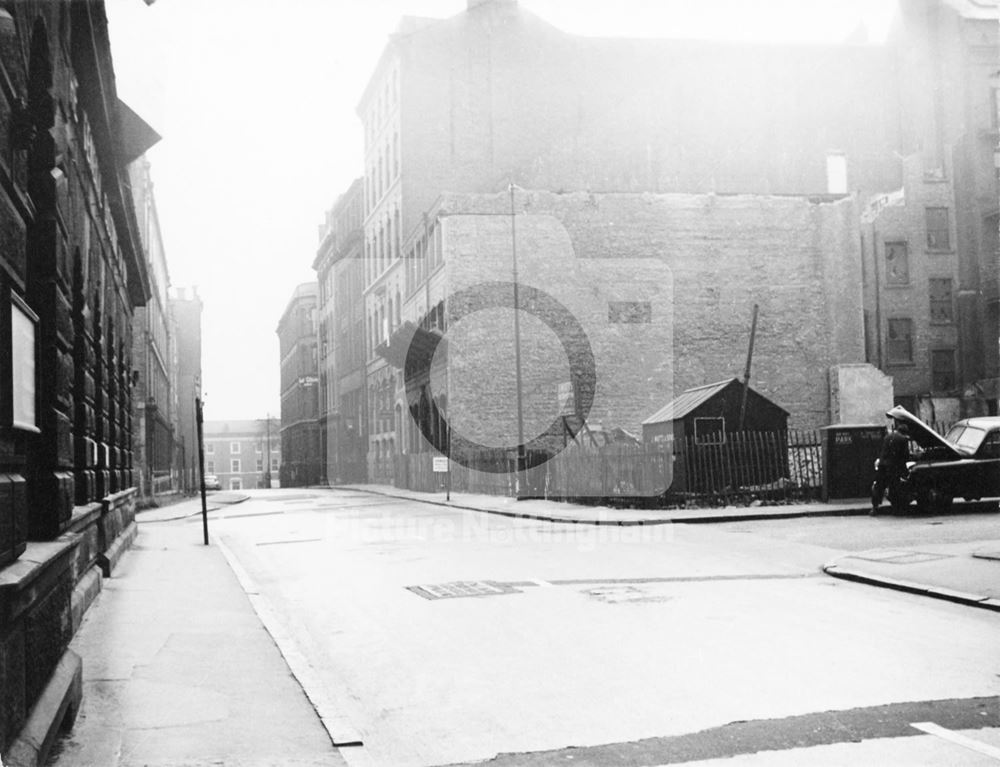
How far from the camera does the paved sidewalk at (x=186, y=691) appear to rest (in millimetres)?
5195

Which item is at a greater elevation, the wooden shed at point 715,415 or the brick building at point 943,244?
the brick building at point 943,244

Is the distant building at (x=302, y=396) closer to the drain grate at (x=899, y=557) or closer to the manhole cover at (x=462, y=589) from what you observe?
the drain grate at (x=899, y=557)

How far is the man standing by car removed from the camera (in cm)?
1877

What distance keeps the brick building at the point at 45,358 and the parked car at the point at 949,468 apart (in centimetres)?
1370

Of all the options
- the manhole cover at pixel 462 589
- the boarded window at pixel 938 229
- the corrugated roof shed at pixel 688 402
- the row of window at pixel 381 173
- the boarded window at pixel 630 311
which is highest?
the row of window at pixel 381 173

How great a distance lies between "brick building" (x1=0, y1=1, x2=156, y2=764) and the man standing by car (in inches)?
516

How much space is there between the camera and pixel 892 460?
62.4ft

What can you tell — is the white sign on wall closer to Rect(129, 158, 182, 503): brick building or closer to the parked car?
the parked car

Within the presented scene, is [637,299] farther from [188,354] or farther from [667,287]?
[188,354]

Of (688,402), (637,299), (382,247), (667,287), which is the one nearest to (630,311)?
(637,299)

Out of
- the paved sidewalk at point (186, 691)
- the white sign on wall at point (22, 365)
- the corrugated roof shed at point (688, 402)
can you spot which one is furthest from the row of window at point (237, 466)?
the white sign on wall at point (22, 365)

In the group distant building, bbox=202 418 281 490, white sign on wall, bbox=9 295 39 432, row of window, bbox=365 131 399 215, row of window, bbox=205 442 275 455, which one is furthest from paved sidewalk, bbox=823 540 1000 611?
row of window, bbox=205 442 275 455

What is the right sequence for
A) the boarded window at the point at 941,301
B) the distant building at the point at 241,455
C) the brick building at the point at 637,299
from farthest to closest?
the distant building at the point at 241,455
the boarded window at the point at 941,301
the brick building at the point at 637,299

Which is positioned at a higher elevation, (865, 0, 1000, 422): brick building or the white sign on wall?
(865, 0, 1000, 422): brick building
